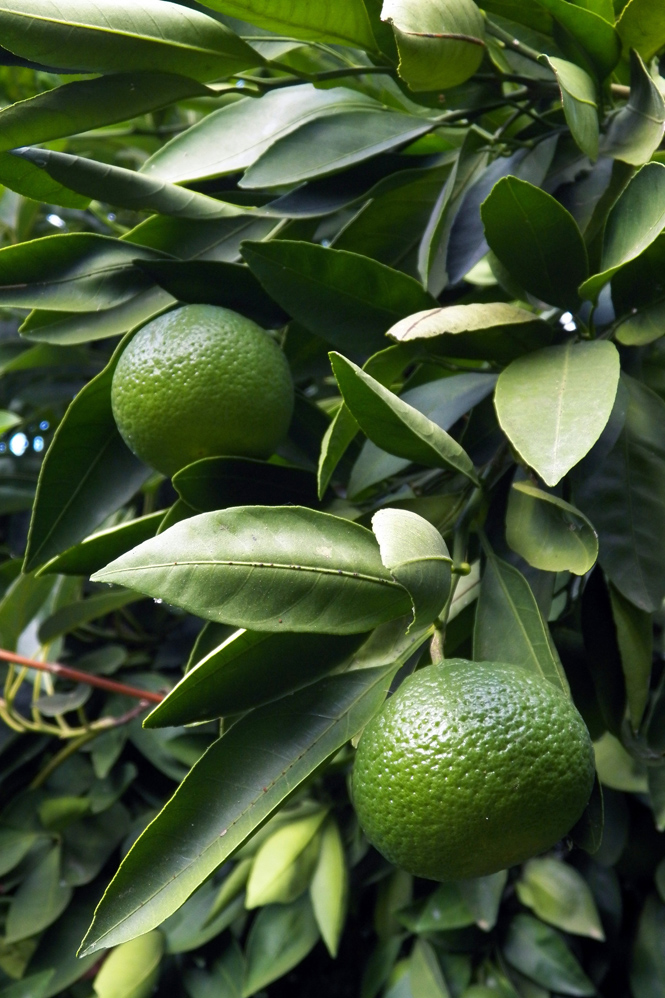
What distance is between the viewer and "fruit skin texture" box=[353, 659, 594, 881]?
1.68 feet

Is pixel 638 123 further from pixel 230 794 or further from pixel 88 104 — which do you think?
pixel 230 794

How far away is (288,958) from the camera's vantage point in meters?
1.11

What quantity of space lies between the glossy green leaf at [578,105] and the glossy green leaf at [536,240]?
0.20 feet

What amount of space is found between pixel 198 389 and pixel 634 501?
0.36 metres

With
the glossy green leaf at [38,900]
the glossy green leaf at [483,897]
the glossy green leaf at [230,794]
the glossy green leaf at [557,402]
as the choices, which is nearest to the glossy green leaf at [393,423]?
the glossy green leaf at [557,402]

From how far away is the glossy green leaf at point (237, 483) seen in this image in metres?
0.67

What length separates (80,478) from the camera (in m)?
0.78

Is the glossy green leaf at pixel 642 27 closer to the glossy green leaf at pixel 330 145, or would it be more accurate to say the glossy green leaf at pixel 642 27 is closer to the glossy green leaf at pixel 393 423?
the glossy green leaf at pixel 330 145

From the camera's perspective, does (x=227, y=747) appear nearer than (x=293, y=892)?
Yes

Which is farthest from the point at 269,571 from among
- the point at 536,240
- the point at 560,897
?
the point at 560,897

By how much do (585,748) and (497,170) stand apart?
1.81 ft

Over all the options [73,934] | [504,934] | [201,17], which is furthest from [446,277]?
[73,934]

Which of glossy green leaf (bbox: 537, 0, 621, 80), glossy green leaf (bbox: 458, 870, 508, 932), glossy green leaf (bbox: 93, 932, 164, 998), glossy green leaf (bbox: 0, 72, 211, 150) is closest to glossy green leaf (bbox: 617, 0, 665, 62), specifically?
glossy green leaf (bbox: 537, 0, 621, 80)

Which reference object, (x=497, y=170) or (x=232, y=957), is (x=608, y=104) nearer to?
(x=497, y=170)
